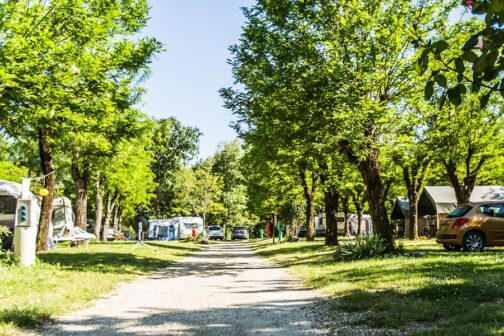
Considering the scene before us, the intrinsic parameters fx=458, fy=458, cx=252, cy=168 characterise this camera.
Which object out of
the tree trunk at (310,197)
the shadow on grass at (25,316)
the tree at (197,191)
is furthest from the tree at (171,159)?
the shadow on grass at (25,316)

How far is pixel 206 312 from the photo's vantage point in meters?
7.21

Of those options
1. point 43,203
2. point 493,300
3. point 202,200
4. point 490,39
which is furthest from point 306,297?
point 202,200

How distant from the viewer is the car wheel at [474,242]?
1597 centimetres

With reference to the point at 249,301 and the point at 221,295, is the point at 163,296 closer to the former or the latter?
the point at 221,295

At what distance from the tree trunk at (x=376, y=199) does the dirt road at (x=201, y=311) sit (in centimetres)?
552

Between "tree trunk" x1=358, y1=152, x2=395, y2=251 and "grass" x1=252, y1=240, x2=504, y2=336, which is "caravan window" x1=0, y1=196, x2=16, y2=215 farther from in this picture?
"tree trunk" x1=358, y1=152, x2=395, y2=251

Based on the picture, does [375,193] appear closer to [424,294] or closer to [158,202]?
[424,294]

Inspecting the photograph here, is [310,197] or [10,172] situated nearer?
[310,197]

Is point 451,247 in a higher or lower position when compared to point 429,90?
lower

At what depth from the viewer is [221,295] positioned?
9078 mm

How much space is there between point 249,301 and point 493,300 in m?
3.94

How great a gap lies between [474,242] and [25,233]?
1427 centimetres

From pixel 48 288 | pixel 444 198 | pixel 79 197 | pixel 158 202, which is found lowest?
pixel 48 288

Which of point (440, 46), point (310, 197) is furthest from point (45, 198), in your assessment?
point (310, 197)
